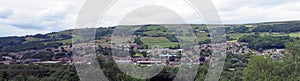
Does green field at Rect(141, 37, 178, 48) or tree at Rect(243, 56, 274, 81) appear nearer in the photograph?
tree at Rect(243, 56, 274, 81)

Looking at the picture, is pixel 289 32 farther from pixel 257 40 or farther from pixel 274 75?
pixel 274 75

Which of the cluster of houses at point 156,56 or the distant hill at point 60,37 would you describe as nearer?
the cluster of houses at point 156,56

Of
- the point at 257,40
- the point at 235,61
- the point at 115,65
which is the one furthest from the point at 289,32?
the point at 115,65

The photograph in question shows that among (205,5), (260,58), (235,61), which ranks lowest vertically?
(235,61)

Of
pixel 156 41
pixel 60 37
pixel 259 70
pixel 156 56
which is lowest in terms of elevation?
pixel 156 56

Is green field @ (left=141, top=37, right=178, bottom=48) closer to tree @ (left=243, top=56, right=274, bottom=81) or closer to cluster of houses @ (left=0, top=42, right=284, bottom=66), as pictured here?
cluster of houses @ (left=0, top=42, right=284, bottom=66)

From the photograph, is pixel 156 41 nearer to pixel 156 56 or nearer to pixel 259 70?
pixel 156 56

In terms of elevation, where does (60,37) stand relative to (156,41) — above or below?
above

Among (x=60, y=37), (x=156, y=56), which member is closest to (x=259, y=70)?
(x=156, y=56)

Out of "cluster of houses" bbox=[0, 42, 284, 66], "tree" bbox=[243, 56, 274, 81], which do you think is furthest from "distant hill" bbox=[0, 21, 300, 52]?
"tree" bbox=[243, 56, 274, 81]

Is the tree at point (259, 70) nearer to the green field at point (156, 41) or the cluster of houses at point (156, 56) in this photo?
the cluster of houses at point (156, 56)

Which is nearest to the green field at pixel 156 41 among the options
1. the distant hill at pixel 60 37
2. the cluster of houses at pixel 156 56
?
the distant hill at pixel 60 37
